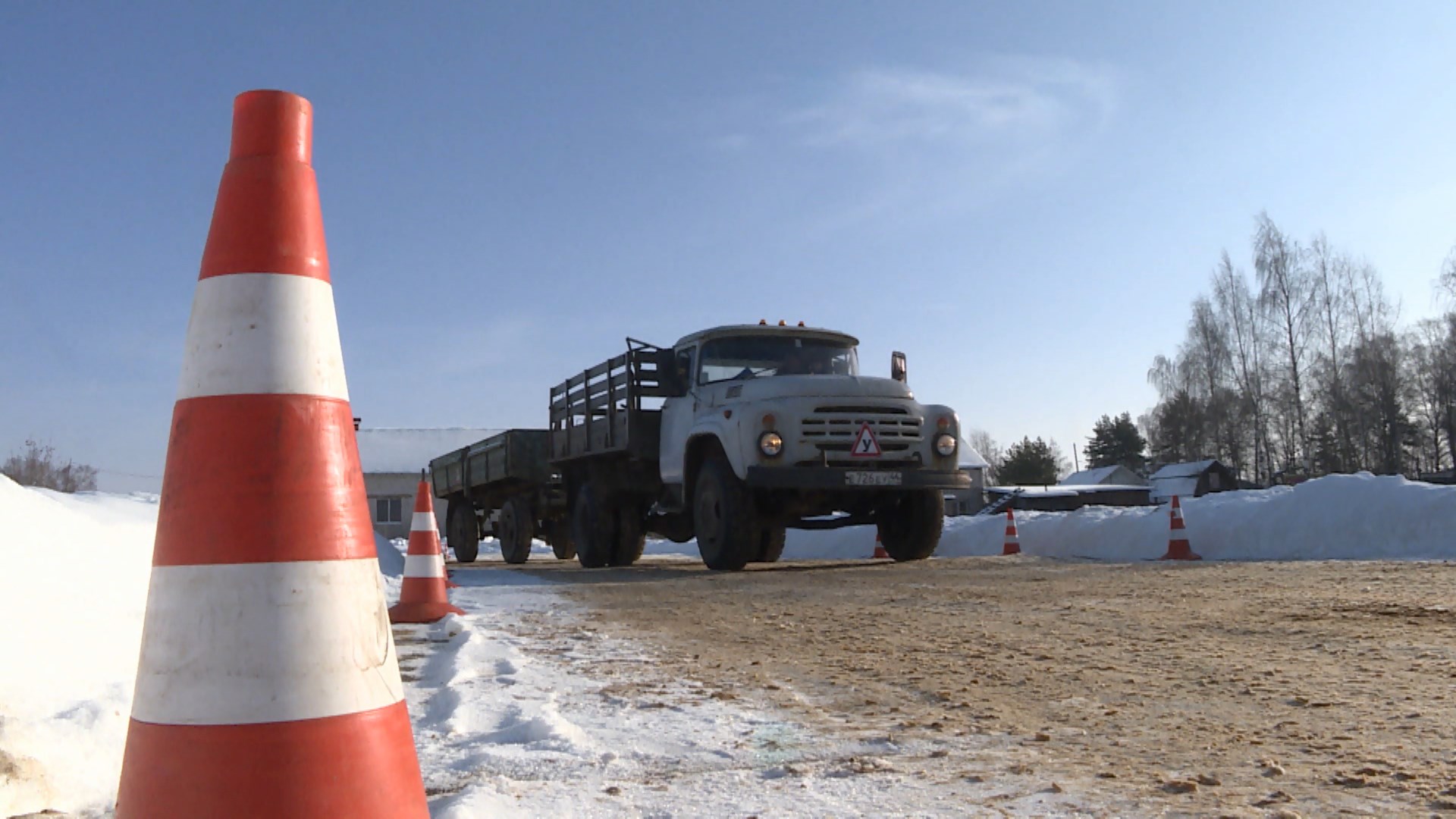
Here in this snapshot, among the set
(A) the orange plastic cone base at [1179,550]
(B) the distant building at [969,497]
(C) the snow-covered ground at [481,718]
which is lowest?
(C) the snow-covered ground at [481,718]

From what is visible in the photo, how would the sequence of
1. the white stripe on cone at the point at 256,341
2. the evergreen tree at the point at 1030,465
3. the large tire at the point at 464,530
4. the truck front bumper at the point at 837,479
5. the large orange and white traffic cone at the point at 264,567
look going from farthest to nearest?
the evergreen tree at the point at 1030,465
the large tire at the point at 464,530
the truck front bumper at the point at 837,479
the white stripe on cone at the point at 256,341
the large orange and white traffic cone at the point at 264,567

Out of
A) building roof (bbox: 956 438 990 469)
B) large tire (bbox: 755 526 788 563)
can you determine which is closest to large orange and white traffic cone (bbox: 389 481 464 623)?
large tire (bbox: 755 526 788 563)

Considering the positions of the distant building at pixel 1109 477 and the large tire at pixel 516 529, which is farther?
the distant building at pixel 1109 477

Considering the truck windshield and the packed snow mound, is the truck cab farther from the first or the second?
the packed snow mound

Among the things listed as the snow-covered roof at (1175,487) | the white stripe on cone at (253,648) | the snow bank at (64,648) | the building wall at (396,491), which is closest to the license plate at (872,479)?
the snow bank at (64,648)

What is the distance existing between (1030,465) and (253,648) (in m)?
75.0

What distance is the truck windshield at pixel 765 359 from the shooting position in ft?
39.0

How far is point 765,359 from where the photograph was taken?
12.0 meters

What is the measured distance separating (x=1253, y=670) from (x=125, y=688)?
405 centimetres

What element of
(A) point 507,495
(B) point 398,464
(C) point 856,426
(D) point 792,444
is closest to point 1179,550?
(C) point 856,426

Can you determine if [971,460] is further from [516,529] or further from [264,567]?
[264,567]

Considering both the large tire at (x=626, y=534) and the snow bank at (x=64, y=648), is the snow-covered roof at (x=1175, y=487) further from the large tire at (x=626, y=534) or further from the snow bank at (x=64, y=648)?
the snow bank at (x=64, y=648)

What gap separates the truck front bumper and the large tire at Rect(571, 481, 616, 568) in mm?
3632

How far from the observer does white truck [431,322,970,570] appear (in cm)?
1078
